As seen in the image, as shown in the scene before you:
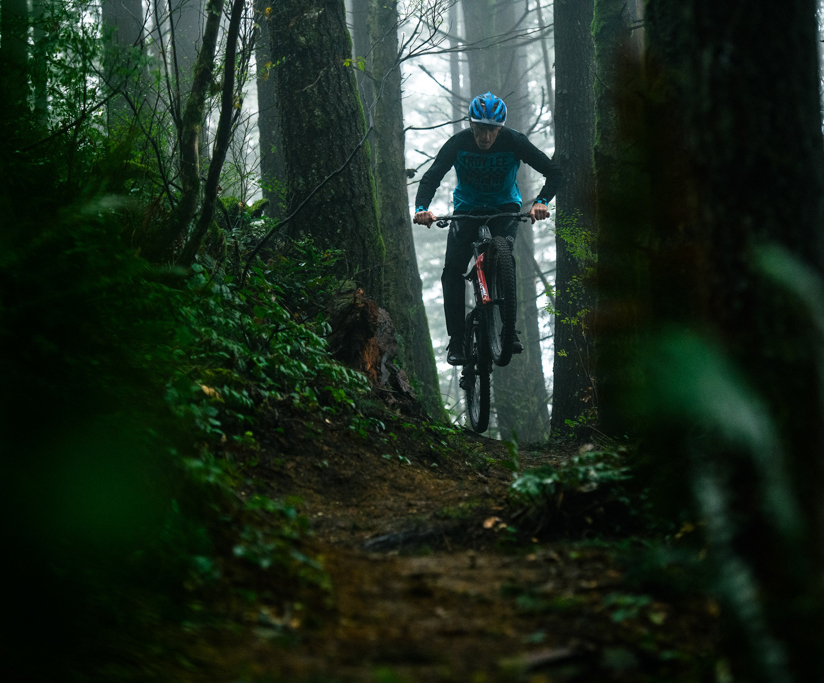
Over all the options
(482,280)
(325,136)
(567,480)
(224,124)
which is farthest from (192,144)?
(567,480)

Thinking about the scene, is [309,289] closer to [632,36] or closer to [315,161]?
[315,161]

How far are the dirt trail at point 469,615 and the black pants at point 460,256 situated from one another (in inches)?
147

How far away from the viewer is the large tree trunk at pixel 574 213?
838cm

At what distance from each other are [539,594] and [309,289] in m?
4.56

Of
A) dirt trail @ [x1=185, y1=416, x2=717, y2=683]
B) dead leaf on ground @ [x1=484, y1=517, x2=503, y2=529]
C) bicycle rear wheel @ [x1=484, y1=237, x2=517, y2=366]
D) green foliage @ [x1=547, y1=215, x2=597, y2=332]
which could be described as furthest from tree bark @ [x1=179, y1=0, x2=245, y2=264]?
green foliage @ [x1=547, y1=215, x2=597, y2=332]

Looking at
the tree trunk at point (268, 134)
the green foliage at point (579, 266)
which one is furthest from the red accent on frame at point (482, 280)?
the tree trunk at point (268, 134)

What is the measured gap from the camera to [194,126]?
4727 millimetres

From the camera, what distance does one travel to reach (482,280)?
675 cm

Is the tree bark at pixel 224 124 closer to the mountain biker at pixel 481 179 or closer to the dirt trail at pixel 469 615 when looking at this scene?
the dirt trail at pixel 469 615

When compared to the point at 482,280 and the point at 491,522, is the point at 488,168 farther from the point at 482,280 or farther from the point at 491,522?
the point at 491,522

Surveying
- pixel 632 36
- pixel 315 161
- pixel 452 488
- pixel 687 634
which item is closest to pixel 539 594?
pixel 687 634

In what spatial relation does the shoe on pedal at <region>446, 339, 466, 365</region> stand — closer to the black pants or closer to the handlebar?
the black pants

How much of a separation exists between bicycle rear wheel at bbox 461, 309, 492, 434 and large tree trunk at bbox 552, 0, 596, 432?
1.12m

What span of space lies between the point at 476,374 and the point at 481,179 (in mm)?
2027
